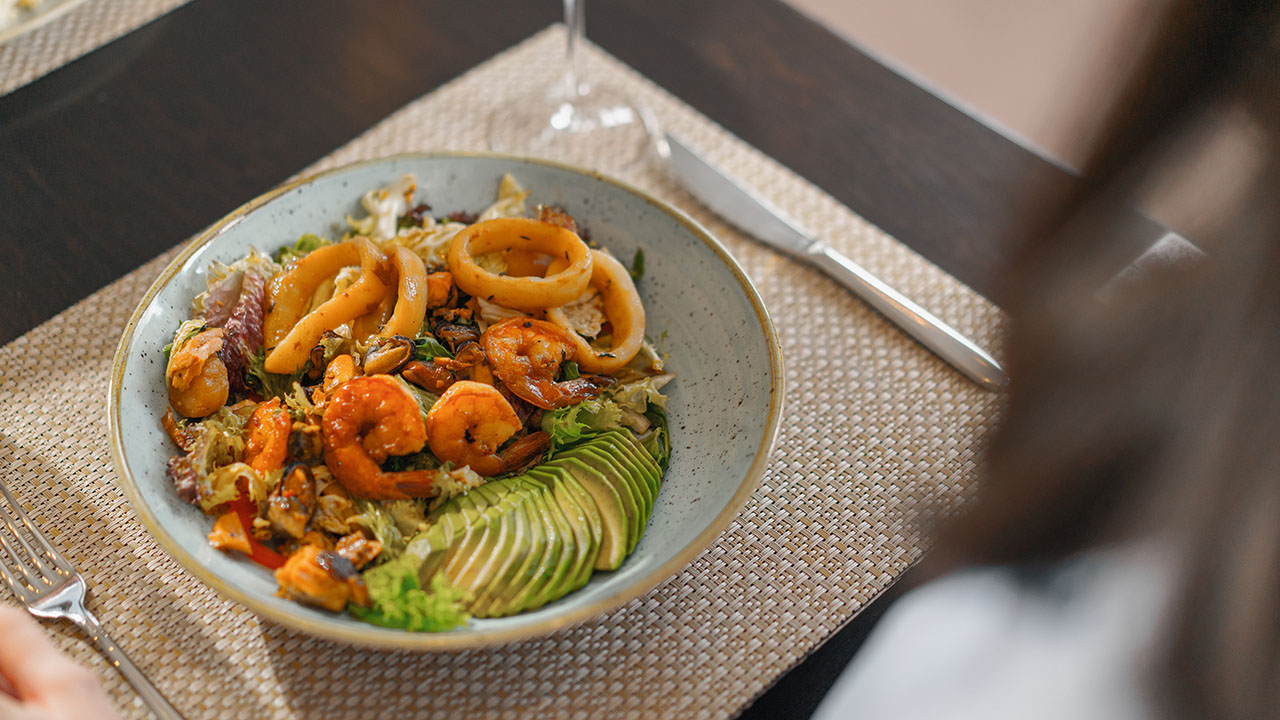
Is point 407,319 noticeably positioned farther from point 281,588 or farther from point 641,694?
point 641,694

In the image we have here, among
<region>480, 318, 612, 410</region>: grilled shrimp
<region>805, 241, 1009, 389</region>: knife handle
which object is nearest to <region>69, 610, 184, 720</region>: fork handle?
<region>480, 318, 612, 410</region>: grilled shrimp

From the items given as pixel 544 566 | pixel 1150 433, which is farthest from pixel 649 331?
pixel 1150 433

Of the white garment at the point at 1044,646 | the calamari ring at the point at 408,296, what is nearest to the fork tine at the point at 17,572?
the calamari ring at the point at 408,296

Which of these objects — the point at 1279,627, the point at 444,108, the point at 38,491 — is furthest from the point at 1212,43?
the point at 444,108

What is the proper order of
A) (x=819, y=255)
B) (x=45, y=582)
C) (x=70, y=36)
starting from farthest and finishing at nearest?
(x=70, y=36) < (x=819, y=255) < (x=45, y=582)

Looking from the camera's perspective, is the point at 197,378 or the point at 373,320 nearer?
the point at 197,378

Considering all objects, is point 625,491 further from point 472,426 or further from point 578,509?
point 472,426
